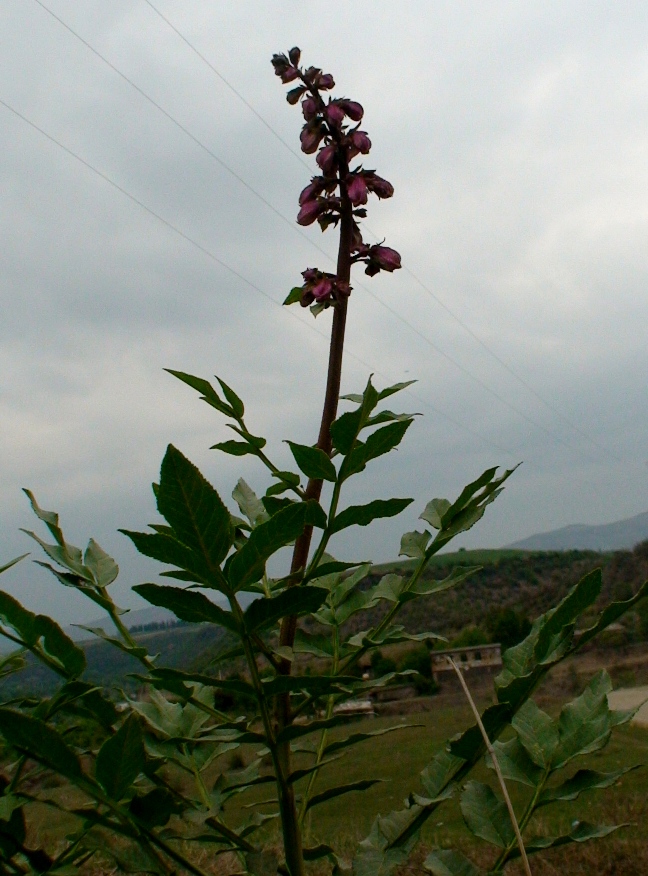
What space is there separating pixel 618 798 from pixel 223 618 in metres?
3.08

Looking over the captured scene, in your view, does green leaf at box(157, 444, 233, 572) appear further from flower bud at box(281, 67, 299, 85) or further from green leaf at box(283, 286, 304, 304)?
flower bud at box(281, 67, 299, 85)

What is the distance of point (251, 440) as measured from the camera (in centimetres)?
81

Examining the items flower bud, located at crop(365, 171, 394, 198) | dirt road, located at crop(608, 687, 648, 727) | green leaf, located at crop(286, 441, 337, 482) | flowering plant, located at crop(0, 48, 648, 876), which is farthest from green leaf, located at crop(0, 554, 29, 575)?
dirt road, located at crop(608, 687, 648, 727)

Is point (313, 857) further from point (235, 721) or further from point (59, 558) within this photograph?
point (59, 558)

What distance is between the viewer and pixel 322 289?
0.94 m

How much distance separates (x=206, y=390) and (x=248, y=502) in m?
0.25

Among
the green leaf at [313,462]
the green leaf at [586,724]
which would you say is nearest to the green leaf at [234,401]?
the green leaf at [313,462]

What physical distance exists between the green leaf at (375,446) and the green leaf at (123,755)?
0.98 ft

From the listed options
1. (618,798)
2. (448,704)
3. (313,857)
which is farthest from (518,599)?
(313,857)

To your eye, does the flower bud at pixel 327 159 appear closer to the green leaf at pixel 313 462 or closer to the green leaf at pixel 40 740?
the green leaf at pixel 313 462

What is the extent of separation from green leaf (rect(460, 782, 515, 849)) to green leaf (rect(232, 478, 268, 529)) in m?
0.40

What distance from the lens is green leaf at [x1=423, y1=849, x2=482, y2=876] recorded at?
2.37ft

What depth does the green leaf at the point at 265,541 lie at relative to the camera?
0.55 metres

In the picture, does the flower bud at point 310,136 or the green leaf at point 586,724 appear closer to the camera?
the green leaf at point 586,724
